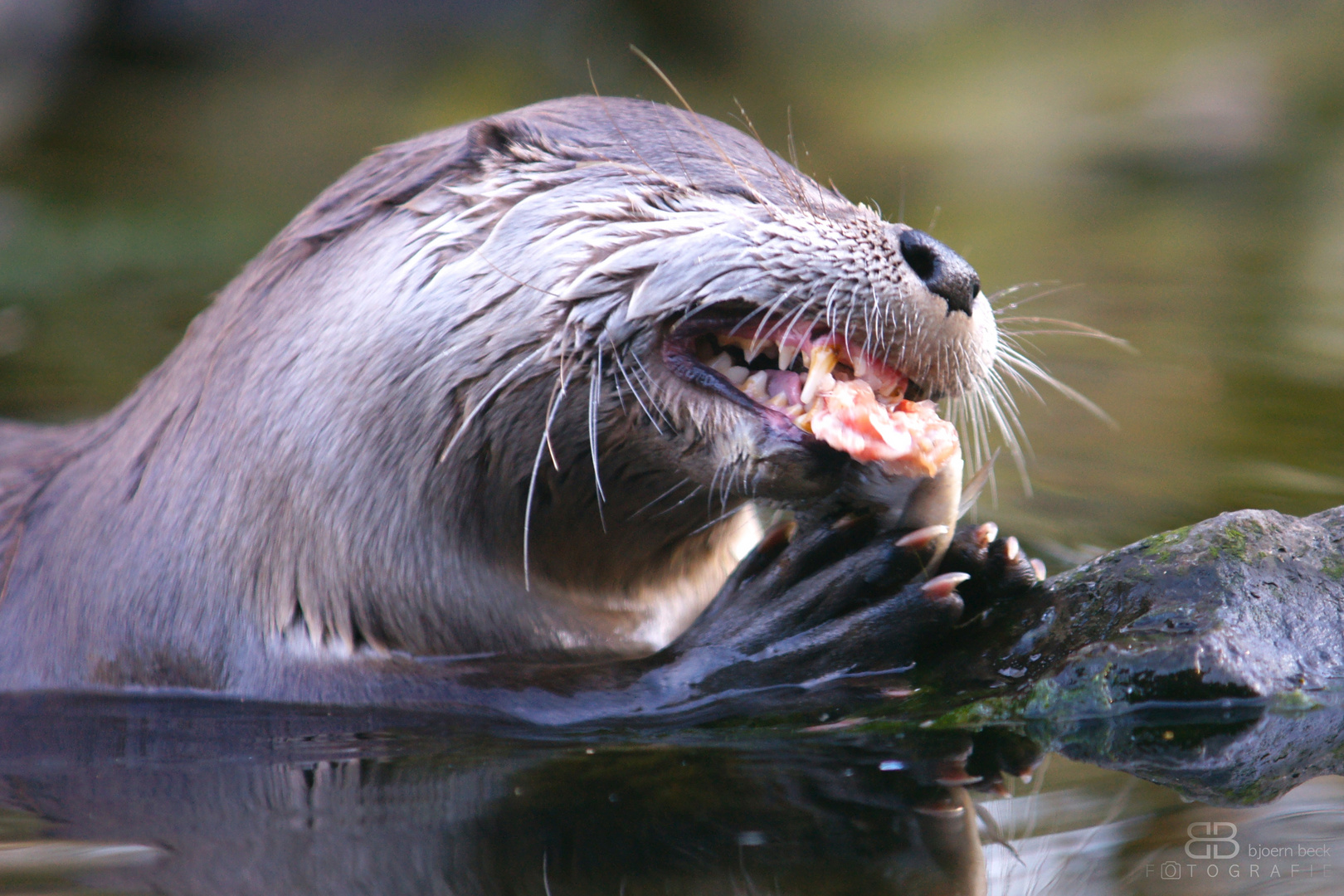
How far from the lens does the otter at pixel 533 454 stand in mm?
2357

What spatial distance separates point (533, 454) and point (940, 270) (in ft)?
2.47

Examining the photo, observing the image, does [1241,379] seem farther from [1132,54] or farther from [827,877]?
[1132,54]

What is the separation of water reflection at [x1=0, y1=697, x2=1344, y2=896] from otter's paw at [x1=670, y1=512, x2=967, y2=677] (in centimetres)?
13

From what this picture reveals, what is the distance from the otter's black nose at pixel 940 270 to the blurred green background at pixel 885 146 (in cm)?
192

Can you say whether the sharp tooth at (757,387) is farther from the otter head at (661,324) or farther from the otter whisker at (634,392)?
the otter whisker at (634,392)

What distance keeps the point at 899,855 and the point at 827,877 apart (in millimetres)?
121

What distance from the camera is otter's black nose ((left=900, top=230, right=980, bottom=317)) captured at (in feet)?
7.75

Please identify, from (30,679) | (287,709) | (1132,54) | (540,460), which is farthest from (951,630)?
(1132,54)

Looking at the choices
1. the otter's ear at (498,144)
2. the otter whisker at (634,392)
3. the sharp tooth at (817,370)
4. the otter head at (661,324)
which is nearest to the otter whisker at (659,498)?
the otter head at (661,324)

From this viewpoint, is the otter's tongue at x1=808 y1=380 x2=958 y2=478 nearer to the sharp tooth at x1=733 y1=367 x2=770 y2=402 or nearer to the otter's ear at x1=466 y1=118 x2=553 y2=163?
the sharp tooth at x1=733 y1=367 x2=770 y2=402

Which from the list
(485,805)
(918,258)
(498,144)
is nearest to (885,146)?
(498,144)

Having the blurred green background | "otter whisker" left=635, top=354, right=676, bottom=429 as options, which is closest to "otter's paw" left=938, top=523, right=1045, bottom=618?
"otter whisker" left=635, top=354, right=676, bottom=429

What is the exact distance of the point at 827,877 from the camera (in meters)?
1.79

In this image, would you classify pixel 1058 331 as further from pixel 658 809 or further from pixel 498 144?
pixel 658 809
